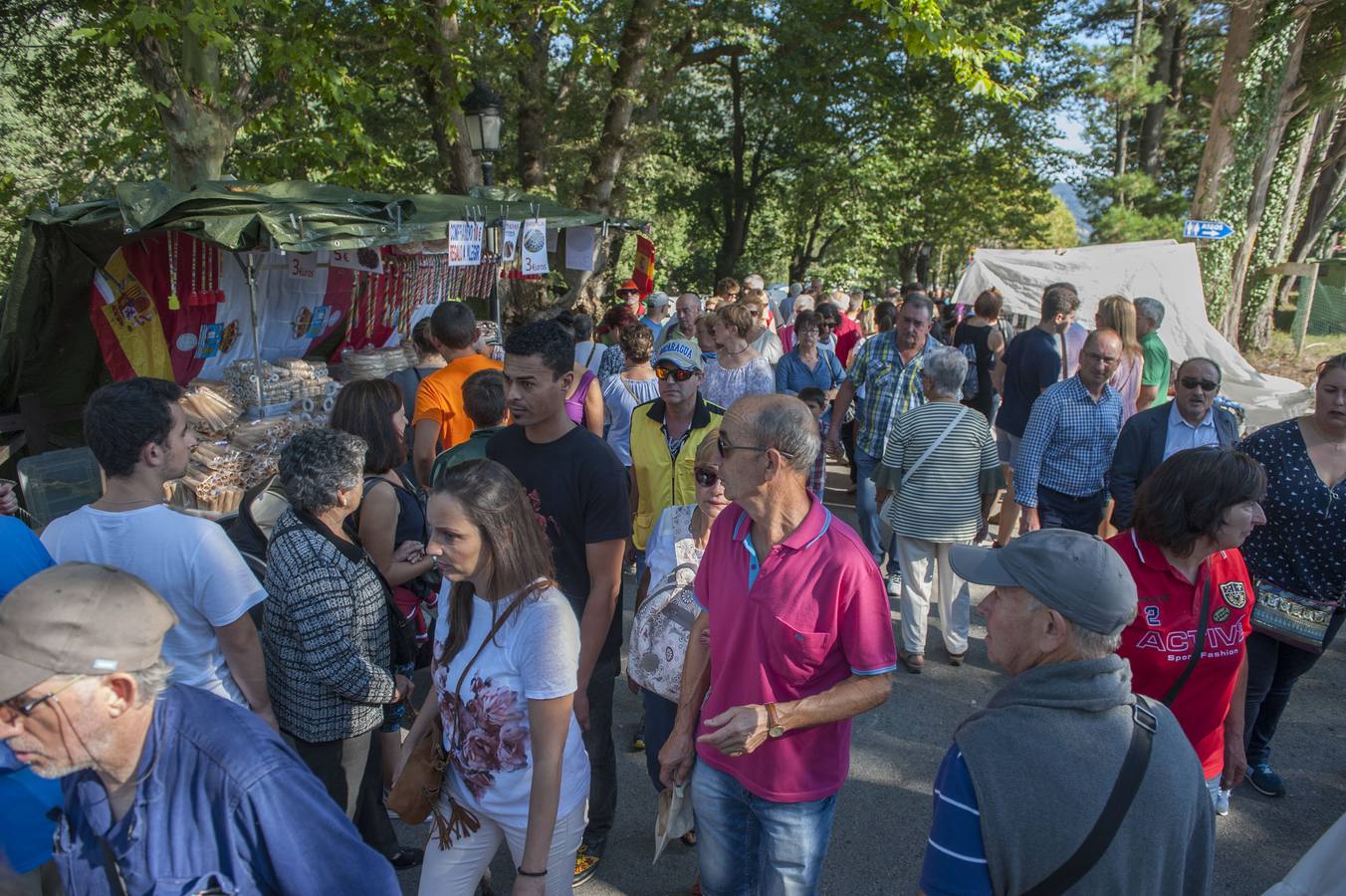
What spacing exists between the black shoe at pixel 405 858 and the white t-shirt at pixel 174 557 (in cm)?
127

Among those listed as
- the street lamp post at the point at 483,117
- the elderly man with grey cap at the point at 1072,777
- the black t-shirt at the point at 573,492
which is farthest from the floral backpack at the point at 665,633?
the street lamp post at the point at 483,117

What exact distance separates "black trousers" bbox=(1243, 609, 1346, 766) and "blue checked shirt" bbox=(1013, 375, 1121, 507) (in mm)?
1314

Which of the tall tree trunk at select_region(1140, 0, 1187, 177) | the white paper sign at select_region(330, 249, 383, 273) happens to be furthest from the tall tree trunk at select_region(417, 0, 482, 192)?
the tall tree trunk at select_region(1140, 0, 1187, 177)

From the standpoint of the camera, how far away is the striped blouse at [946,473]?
459cm

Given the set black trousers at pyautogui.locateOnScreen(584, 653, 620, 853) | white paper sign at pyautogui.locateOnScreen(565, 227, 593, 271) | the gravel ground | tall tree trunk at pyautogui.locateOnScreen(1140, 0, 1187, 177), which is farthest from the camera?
tall tree trunk at pyautogui.locateOnScreen(1140, 0, 1187, 177)

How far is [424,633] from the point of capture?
12.9 feet

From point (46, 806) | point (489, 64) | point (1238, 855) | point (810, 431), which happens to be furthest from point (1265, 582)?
point (489, 64)

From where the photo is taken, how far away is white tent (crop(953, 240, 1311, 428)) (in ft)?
29.2

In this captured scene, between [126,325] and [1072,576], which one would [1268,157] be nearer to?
[1072,576]

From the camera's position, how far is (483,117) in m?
9.02

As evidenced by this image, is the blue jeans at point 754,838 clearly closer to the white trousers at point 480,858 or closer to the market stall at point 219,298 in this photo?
the white trousers at point 480,858

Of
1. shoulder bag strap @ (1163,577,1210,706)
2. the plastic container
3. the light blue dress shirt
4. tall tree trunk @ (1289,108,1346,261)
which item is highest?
tall tree trunk @ (1289,108,1346,261)

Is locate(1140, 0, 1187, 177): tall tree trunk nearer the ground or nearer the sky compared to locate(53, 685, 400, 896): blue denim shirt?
nearer the sky

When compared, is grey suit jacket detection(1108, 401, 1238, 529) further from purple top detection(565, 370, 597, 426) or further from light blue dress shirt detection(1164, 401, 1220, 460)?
purple top detection(565, 370, 597, 426)
